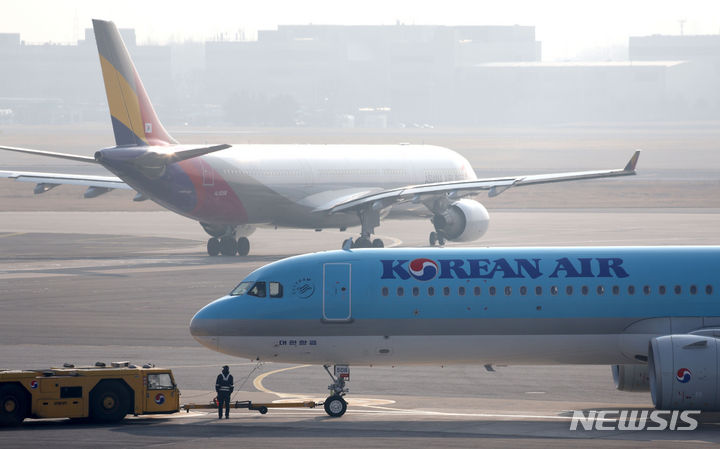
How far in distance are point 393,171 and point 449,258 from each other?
130 feet

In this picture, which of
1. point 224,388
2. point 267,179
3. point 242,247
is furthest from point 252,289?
point 242,247

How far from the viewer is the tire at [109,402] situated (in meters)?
30.1

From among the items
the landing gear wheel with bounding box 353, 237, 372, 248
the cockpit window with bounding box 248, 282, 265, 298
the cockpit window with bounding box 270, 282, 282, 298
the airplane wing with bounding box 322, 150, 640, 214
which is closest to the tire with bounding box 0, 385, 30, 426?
the cockpit window with bounding box 248, 282, 265, 298

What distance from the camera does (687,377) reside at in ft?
95.4

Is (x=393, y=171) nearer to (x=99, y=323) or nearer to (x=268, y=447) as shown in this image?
(x=99, y=323)

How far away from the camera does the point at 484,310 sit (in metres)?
31.4

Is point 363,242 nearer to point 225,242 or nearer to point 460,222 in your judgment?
point 460,222

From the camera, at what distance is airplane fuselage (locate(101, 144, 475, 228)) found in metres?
62.4

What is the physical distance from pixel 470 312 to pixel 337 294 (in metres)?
3.39

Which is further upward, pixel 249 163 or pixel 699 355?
pixel 249 163

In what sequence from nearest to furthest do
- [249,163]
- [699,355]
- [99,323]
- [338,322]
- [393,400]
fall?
[699,355]
[338,322]
[393,400]
[99,323]
[249,163]

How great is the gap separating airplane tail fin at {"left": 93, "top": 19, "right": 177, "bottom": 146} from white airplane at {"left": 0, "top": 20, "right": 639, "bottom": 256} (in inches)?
1.9

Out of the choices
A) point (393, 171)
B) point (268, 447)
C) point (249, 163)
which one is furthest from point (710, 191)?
point (268, 447)

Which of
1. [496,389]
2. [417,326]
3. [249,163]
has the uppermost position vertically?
[249,163]
